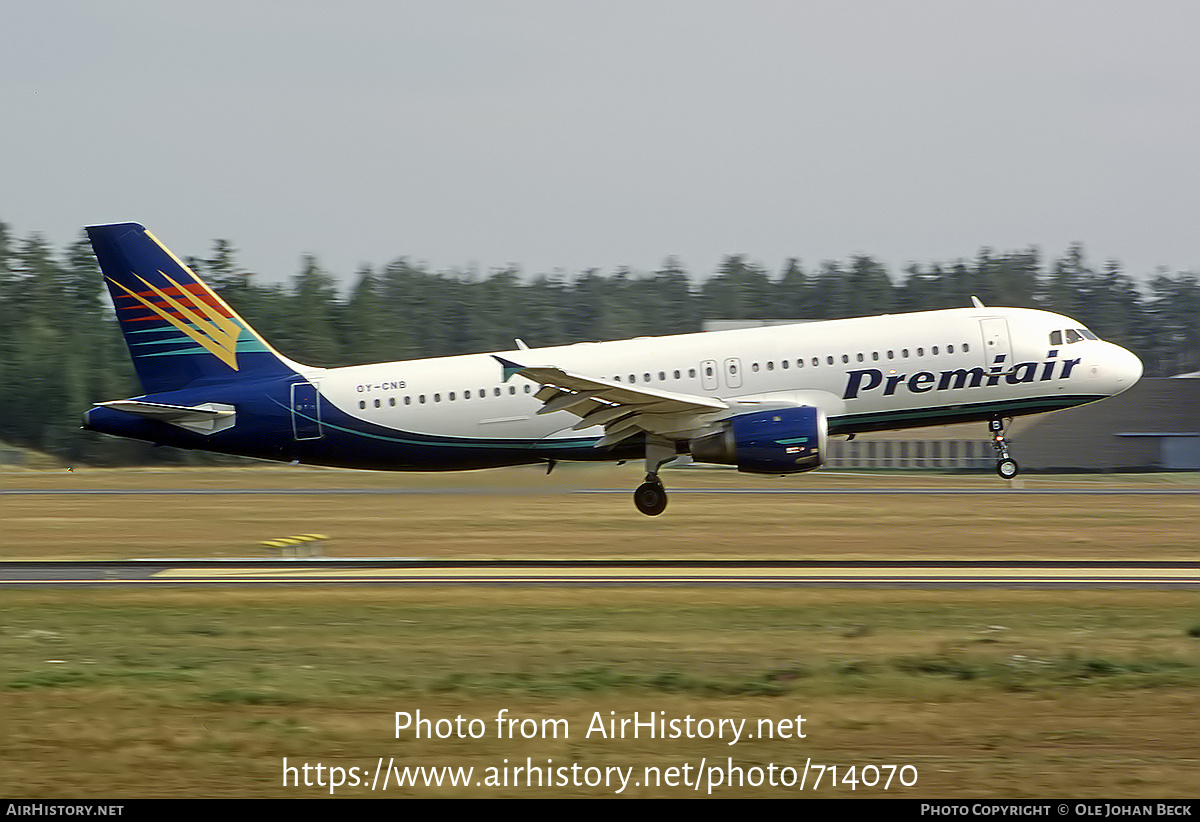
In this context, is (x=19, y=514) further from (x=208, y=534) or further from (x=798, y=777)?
(x=798, y=777)

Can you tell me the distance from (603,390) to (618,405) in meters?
0.91

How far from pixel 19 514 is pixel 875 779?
33.5 meters

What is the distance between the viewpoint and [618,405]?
95.6 feet

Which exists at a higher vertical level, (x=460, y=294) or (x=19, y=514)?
(x=460, y=294)

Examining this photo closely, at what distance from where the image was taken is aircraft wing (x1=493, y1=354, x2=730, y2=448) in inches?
1104

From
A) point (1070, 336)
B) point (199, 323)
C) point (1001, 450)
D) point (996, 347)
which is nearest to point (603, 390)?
point (996, 347)

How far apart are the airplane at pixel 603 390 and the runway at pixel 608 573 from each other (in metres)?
4.25

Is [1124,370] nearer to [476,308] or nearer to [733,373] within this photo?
[733,373]

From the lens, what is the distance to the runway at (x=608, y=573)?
22906 mm

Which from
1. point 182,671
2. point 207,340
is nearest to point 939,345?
point 207,340

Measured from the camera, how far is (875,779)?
11359mm

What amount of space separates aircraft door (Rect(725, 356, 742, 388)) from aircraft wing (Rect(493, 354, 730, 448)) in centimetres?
62

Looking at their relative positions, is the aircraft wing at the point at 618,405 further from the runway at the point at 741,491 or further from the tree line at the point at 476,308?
the tree line at the point at 476,308

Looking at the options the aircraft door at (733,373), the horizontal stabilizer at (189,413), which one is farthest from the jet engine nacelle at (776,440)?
the horizontal stabilizer at (189,413)
